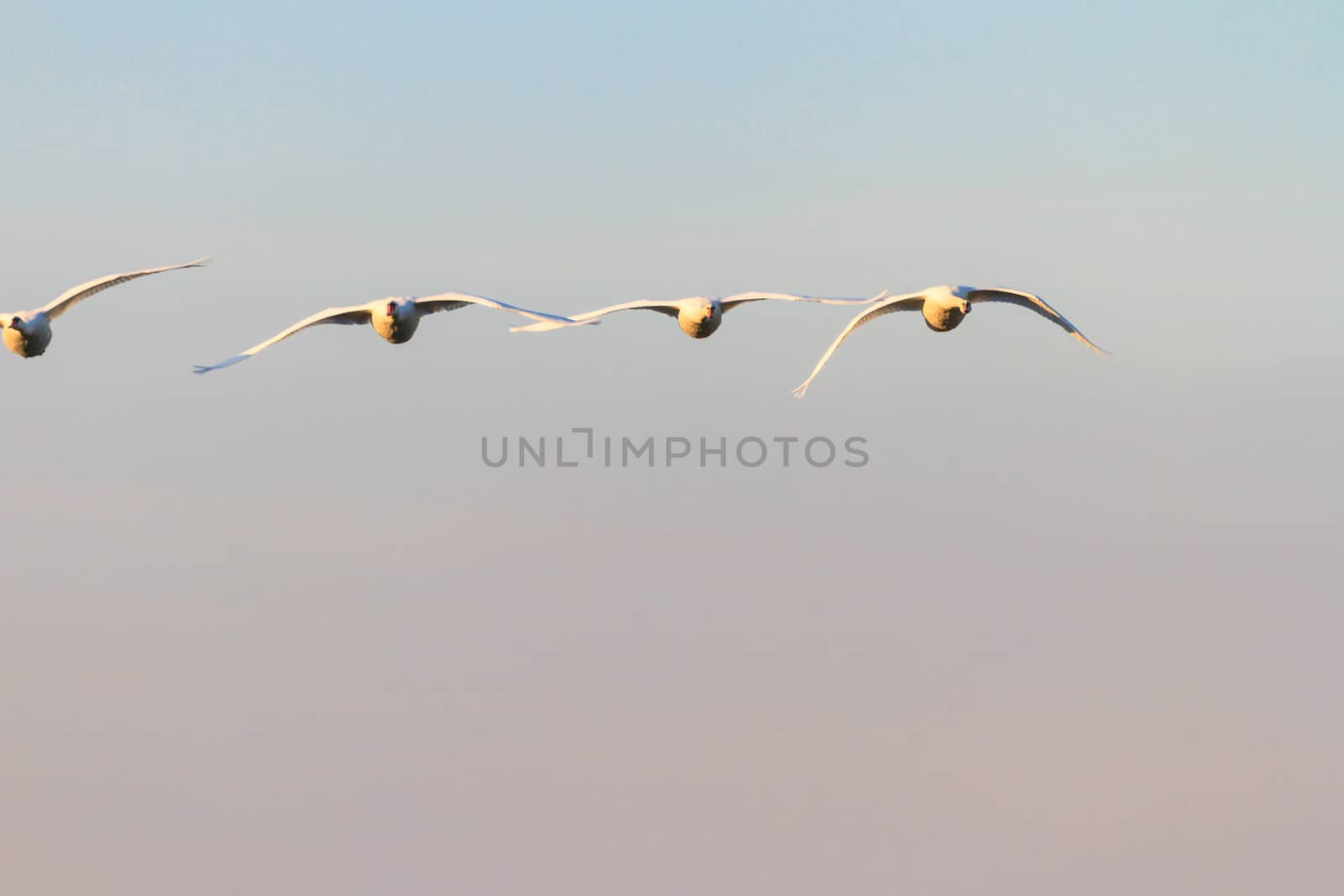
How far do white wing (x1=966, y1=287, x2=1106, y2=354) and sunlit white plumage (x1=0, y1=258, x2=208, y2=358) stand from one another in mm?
27028

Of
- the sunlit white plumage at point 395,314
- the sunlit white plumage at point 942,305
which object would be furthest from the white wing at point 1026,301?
the sunlit white plumage at point 395,314

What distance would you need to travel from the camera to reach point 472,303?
234ft

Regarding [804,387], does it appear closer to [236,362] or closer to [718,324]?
[718,324]

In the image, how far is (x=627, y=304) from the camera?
71.8 metres

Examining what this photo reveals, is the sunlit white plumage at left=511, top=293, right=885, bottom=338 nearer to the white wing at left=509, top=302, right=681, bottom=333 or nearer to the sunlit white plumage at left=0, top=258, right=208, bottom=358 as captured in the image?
the white wing at left=509, top=302, right=681, bottom=333

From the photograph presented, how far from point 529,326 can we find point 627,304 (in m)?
3.82

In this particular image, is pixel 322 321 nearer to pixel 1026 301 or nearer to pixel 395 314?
pixel 395 314

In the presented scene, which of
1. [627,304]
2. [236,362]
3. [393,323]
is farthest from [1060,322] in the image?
[236,362]

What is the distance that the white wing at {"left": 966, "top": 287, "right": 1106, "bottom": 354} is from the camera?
229ft

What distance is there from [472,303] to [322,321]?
5.56m

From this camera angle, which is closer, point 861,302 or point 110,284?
point 861,302

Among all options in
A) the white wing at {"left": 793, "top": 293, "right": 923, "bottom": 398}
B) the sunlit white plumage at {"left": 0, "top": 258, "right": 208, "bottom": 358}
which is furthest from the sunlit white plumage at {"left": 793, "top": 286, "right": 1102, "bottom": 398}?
the sunlit white plumage at {"left": 0, "top": 258, "right": 208, "bottom": 358}

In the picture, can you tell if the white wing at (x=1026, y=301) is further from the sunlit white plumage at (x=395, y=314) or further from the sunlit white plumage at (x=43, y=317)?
the sunlit white plumage at (x=43, y=317)

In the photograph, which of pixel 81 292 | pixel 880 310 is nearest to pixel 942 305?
pixel 880 310
